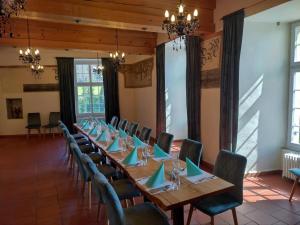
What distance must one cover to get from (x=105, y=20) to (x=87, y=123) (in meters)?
2.96

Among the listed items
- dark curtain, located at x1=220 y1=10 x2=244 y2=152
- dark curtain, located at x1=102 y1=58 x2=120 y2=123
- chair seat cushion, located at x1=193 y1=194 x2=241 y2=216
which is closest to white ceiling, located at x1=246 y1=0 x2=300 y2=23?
dark curtain, located at x1=220 y1=10 x2=244 y2=152

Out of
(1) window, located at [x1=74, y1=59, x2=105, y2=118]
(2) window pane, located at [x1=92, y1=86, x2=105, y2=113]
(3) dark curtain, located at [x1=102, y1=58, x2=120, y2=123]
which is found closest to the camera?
(3) dark curtain, located at [x1=102, y1=58, x2=120, y2=123]

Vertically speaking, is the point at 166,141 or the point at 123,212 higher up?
the point at 166,141

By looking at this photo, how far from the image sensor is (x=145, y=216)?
219 centimetres

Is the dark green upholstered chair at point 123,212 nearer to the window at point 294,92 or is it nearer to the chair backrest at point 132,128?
the chair backrest at point 132,128

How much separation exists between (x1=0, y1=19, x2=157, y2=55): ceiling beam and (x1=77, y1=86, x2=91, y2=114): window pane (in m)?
3.47

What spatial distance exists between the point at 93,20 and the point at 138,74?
5.11 meters

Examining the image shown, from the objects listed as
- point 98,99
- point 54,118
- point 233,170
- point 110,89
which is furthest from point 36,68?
point 233,170

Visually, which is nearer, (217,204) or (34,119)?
(217,204)

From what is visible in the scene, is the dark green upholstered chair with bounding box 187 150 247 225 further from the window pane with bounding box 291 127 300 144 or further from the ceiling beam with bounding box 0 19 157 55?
the ceiling beam with bounding box 0 19 157 55

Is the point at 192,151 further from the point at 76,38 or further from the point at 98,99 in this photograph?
the point at 98,99

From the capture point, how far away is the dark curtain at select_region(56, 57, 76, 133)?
9125 millimetres

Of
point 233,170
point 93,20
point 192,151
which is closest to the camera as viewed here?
point 233,170

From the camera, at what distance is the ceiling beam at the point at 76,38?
5.78 metres
